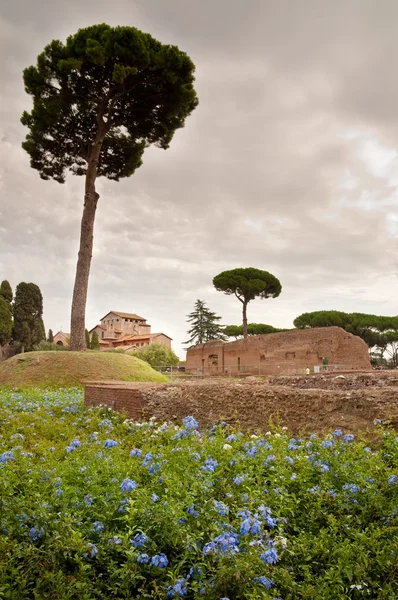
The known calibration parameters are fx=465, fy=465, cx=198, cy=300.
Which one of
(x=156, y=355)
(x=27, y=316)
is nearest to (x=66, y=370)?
(x=156, y=355)

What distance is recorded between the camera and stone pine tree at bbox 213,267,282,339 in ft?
143

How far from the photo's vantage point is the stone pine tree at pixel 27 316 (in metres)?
44.8

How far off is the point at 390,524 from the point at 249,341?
124 ft

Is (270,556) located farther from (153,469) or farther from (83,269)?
(83,269)

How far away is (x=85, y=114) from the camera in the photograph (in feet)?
63.3

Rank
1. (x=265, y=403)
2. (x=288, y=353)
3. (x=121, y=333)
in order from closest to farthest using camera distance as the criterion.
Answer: (x=265, y=403) < (x=288, y=353) < (x=121, y=333)

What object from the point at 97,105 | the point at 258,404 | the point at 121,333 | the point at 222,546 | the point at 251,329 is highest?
the point at 97,105

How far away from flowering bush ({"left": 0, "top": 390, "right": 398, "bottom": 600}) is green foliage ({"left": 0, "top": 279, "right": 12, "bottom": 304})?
4482 centimetres

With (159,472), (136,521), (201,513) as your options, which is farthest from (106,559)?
(159,472)

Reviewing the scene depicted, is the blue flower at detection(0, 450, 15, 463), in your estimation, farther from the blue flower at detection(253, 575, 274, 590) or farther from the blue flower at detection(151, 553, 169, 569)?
the blue flower at detection(253, 575, 274, 590)

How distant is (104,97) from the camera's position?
18.5 metres

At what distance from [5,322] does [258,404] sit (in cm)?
4044

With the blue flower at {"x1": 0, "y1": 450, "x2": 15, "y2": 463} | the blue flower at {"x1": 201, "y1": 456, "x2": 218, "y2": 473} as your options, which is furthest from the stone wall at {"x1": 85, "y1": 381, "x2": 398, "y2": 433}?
the blue flower at {"x1": 0, "y1": 450, "x2": 15, "y2": 463}

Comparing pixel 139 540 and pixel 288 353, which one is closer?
pixel 139 540
